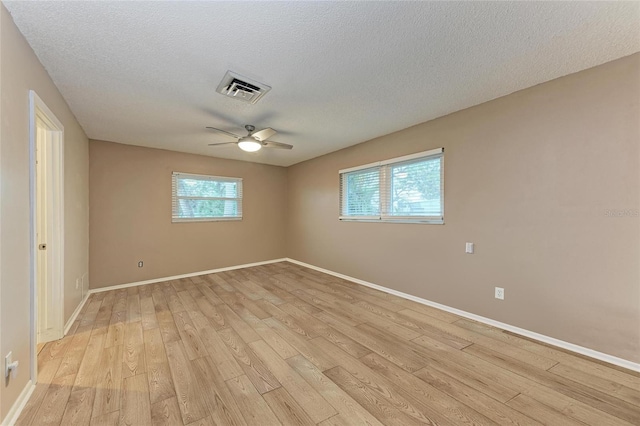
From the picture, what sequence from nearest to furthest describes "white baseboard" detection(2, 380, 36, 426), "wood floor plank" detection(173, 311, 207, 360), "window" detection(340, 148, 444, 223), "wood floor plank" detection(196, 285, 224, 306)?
"white baseboard" detection(2, 380, 36, 426) < "wood floor plank" detection(173, 311, 207, 360) < "window" detection(340, 148, 444, 223) < "wood floor plank" detection(196, 285, 224, 306)

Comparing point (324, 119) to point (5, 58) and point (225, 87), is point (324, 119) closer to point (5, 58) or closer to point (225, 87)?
point (225, 87)

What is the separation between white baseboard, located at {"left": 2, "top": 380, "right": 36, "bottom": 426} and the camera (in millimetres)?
1436

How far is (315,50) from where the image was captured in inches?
74.4

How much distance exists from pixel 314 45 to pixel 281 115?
1353 mm

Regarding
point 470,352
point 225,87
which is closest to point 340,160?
point 225,87

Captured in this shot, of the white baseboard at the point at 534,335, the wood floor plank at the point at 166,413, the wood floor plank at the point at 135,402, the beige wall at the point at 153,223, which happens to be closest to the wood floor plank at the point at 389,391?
the wood floor plank at the point at 166,413

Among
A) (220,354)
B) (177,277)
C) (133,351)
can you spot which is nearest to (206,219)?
(177,277)

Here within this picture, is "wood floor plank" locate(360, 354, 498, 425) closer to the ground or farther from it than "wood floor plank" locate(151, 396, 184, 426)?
closer to the ground

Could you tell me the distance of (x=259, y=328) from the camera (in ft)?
8.80

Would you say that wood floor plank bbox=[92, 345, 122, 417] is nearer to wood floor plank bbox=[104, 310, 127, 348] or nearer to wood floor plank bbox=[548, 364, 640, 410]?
wood floor plank bbox=[104, 310, 127, 348]

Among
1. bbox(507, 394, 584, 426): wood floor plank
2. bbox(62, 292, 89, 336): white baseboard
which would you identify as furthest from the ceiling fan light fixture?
bbox(507, 394, 584, 426): wood floor plank

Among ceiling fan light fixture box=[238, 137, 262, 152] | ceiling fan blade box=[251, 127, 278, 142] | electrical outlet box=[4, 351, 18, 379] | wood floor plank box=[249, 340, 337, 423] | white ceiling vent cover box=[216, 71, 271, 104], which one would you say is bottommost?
wood floor plank box=[249, 340, 337, 423]

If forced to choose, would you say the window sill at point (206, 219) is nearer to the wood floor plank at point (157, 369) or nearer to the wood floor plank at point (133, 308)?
the wood floor plank at point (133, 308)

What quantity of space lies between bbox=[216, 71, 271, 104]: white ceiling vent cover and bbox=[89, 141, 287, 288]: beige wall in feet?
9.44
